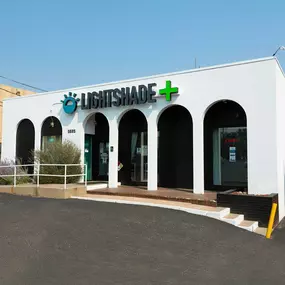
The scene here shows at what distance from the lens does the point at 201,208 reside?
8.99 m

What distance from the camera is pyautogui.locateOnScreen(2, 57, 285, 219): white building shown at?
10148 millimetres

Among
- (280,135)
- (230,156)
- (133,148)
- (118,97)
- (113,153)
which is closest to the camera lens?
(280,135)

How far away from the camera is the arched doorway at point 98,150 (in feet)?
51.6

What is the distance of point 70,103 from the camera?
1460cm

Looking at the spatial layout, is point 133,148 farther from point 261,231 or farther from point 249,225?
point 261,231

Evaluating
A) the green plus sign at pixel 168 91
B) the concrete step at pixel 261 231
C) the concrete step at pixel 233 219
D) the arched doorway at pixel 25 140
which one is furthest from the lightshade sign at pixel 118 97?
the concrete step at pixel 261 231

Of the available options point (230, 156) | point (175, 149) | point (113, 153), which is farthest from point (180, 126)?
point (113, 153)

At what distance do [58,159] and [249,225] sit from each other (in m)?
8.09

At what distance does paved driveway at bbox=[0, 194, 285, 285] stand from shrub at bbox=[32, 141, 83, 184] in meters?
4.09

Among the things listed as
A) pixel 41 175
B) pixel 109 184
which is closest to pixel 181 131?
pixel 109 184

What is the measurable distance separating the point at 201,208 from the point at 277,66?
527 centimetres

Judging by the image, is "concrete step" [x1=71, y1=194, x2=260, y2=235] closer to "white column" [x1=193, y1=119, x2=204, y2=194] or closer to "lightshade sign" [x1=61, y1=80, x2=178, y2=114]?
Result: "white column" [x1=193, y1=119, x2=204, y2=194]

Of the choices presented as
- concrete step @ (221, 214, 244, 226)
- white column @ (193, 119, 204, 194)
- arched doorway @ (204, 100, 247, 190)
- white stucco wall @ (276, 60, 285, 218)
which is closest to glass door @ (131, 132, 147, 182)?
arched doorway @ (204, 100, 247, 190)

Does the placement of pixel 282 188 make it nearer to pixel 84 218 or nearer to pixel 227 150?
pixel 227 150
